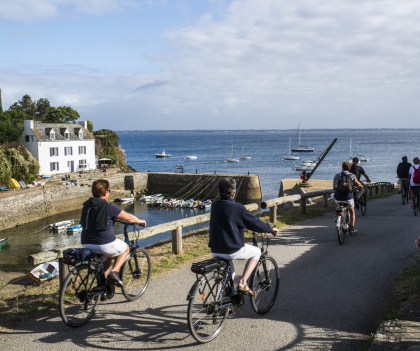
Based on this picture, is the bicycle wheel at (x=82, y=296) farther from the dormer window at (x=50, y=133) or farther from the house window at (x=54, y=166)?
the dormer window at (x=50, y=133)

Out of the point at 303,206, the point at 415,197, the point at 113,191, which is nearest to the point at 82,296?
the point at 303,206

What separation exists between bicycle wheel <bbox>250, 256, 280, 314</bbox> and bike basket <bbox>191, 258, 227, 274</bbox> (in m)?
0.73

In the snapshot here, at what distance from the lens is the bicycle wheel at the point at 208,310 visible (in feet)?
17.2

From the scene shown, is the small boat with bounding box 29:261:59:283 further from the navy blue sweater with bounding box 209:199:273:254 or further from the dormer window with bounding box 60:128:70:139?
the dormer window with bounding box 60:128:70:139

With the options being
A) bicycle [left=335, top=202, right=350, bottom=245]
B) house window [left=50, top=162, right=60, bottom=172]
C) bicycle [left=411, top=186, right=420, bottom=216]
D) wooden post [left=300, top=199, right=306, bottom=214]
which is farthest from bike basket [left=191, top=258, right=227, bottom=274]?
house window [left=50, top=162, right=60, bottom=172]

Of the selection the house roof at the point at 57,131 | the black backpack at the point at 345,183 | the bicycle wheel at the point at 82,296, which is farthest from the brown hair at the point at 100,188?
the house roof at the point at 57,131

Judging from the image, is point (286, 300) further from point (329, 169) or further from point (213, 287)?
point (329, 169)

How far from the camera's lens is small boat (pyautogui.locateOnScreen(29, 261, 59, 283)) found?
1221 centimetres

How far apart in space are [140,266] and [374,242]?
262 inches

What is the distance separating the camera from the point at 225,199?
5.57 m

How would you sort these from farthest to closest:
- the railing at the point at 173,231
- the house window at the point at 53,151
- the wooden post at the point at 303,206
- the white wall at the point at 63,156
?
the house window at the point at 53,151
the white wall at the point at 63,156
the wooden post at the point at 303,206
the railing at the point at 173,231

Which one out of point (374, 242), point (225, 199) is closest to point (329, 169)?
point (374, 242)

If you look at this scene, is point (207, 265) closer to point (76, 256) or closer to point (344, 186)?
point (76, 256)

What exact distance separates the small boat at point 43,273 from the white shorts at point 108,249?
632cm
